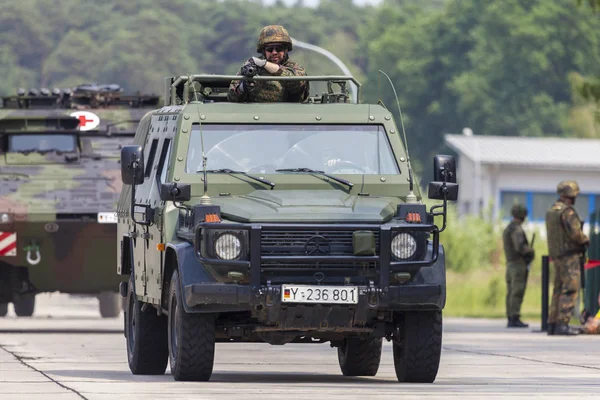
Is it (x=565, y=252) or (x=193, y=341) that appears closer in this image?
(x=193, y=341)

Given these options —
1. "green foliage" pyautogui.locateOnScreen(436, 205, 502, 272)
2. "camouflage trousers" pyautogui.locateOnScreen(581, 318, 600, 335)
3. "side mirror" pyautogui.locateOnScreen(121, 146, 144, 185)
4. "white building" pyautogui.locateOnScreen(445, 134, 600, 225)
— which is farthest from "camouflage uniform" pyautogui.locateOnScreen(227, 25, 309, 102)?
"white building" pyautogui.locateOnScreen(445, 134, 600, 225)

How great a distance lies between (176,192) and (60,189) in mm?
10086

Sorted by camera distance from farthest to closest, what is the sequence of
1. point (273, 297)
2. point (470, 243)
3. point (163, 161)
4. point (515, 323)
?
point (470, 243) → point (515, 323) → point (163, 161) → point (273, 297)

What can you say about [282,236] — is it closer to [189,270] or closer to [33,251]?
[189,270]

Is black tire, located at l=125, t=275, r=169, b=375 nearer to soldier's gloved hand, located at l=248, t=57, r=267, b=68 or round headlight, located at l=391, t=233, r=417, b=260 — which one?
soldier's gloved hand, located at l=248, t=57, r=267, b=68

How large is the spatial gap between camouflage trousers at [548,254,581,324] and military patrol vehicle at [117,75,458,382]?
7.66 meters

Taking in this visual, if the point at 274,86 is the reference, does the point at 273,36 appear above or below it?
above

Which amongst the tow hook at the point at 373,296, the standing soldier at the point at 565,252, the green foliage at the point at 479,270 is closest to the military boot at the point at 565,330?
the standing soldier at the point at 565,252

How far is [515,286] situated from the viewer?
26.6 metres

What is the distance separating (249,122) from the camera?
1518cm

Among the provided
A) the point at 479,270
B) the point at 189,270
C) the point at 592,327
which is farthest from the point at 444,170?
the point at 479,270

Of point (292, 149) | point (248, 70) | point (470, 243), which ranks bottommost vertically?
point (470, 243)

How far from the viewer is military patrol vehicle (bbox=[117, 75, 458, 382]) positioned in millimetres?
13734

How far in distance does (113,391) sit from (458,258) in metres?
35.4
